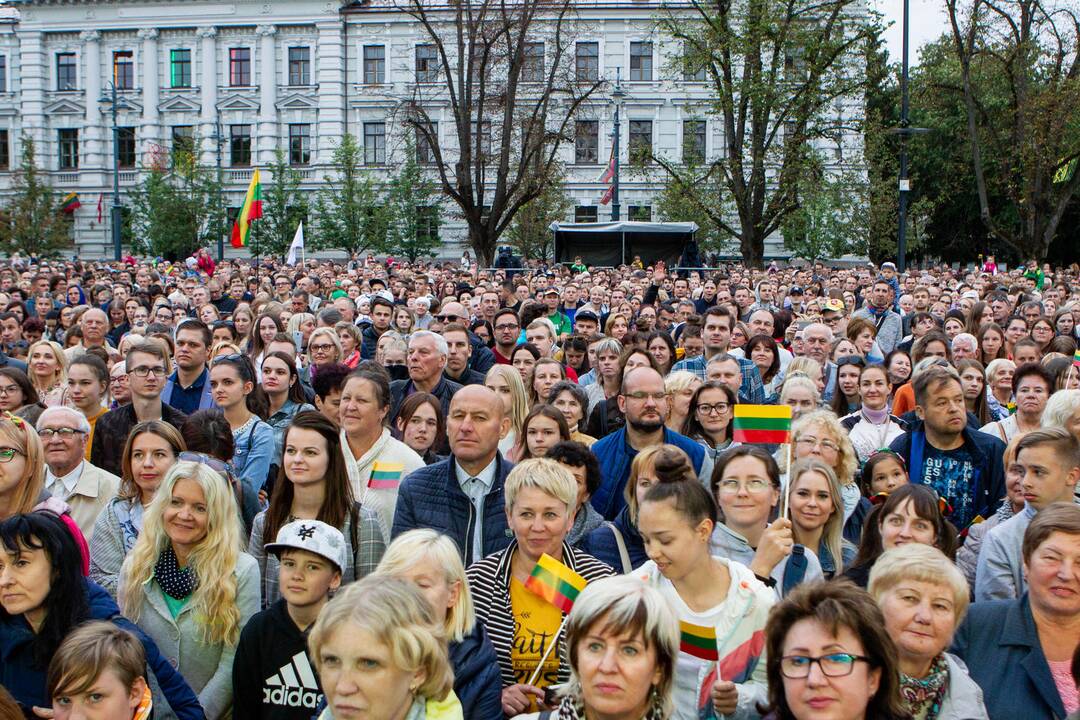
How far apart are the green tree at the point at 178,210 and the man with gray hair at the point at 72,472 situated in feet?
158

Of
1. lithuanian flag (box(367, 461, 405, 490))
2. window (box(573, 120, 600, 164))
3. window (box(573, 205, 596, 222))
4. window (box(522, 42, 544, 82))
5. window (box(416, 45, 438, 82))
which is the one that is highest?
window (box(416, 45, 438, 82))

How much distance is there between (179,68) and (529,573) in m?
60.8

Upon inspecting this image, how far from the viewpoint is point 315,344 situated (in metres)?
9.91

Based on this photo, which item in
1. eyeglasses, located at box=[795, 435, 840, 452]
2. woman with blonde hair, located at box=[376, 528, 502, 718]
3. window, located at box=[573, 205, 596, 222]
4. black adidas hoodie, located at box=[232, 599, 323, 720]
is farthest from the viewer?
window, located at box=[573, 205, 596, 222]

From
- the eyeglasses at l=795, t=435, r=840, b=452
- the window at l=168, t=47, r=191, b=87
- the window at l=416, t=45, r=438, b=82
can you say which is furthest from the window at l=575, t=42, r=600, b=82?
the eyeglasses at l=795, t=435, r=840, b=452

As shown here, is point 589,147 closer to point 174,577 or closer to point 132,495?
point 132,495

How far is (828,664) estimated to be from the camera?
359cm

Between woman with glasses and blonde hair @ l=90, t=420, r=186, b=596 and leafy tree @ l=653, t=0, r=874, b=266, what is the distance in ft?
91.1

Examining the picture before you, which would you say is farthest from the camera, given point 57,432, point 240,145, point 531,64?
point 240,145

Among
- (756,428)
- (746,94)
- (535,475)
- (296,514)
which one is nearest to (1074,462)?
(756,428)

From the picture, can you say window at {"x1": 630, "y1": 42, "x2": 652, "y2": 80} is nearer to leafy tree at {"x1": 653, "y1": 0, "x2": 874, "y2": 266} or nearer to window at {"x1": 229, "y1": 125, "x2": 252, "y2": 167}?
window at {"x1": 229, "y1": 125, "x2": 252, "y2": 167}

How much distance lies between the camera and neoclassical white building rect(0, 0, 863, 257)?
191 ft

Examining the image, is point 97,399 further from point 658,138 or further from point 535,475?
point 658,138

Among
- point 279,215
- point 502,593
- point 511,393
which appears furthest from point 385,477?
point 279,215
